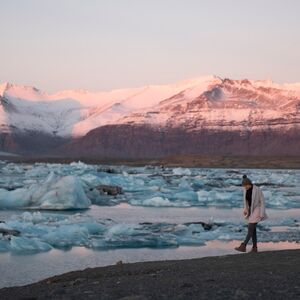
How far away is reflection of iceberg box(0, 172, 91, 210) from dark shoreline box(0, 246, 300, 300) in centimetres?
1401

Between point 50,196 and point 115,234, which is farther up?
point 50,196

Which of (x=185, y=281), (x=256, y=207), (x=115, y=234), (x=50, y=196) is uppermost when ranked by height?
(x=256, y=207)

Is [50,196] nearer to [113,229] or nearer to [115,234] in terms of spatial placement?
[113,229]

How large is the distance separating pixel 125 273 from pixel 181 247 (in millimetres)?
5215

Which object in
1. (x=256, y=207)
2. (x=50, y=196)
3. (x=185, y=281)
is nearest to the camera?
(x=185, y=281)

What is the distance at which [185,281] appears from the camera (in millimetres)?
9219

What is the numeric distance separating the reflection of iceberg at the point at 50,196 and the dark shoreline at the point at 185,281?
1401 cm

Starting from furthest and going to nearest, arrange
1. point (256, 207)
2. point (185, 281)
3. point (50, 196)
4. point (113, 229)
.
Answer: point (50, 196) < point (113, 229) < point (256, 207) < point (185, 281)

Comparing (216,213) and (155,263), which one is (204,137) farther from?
(155,263)

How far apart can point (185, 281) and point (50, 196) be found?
16852 mm

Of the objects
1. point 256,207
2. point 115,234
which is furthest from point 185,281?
point 115,234

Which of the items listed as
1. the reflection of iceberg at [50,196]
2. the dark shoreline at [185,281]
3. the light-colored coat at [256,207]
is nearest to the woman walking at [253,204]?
the light-colored coat at [256,207]

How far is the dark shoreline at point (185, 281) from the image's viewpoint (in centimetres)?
834

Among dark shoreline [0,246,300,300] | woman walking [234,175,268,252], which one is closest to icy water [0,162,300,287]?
dark shoreline [0,246,300,300]
